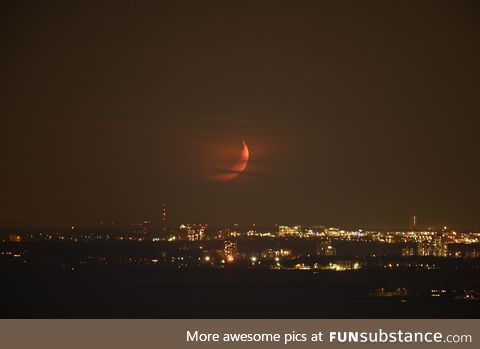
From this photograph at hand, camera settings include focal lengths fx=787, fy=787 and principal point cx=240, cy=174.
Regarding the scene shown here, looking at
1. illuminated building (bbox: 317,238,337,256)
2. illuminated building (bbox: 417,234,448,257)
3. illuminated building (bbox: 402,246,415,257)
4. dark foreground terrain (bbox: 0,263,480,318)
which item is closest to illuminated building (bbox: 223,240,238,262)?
illuminated building (bbox: 317,238,337,256)

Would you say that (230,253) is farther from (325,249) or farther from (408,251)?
(408,251)

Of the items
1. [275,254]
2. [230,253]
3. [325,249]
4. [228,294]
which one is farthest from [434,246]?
[228,294]

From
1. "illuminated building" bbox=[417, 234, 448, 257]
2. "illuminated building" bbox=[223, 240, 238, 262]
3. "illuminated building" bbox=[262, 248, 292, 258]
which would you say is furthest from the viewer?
"illuminated building" bbox=[417, 234, 448, 257]

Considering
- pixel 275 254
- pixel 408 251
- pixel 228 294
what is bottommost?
pixel 228 294

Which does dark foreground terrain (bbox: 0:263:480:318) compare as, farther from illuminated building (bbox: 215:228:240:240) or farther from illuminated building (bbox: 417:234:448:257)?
illuminated building (bbox: 215:228:240:240)

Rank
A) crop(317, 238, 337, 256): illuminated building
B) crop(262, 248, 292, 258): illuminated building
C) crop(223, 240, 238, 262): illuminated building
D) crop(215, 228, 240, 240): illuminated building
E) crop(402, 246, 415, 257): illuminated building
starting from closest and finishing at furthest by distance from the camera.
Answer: crop(223, 240, 238, 262): illuminated building → crop(262, 248, 292, 258): illuminated building → crop(402, 246, 415, 257): illuminated building → crop(317, 238, 337, 256): illuminated building → crop(215, 228, 240, 240): illuminated building

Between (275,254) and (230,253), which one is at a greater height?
(230,253)
